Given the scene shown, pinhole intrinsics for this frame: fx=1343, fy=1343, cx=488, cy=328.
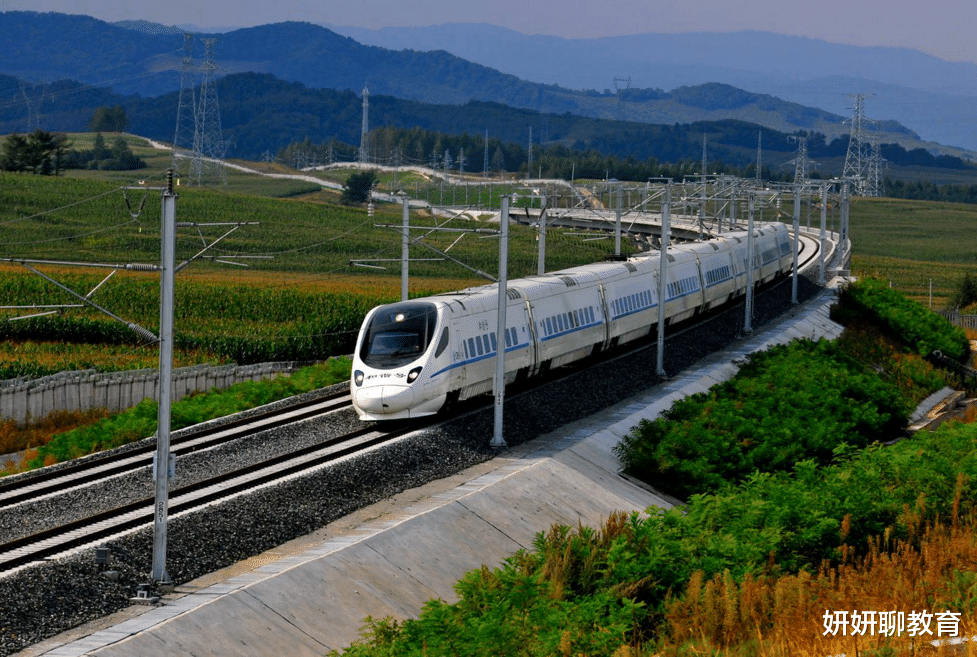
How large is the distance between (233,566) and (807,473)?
45.5ft

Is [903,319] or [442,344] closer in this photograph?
[442,344]

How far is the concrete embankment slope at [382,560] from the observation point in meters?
18.4

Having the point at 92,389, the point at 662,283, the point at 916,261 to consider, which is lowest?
the point at 916,261

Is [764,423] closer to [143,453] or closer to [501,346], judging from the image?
[501,346]

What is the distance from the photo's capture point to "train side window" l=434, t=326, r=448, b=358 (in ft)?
102

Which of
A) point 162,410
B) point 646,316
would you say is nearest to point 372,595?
point 162,410

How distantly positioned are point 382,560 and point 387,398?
839 cm

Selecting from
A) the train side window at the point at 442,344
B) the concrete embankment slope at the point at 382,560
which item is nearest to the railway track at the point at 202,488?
the train side window at the point at 442,344

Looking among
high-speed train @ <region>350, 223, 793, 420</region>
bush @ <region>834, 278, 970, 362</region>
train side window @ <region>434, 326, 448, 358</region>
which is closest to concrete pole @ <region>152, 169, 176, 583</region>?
high-speed train @ <region>350, 223, 793, 420</region>

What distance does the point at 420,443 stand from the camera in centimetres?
2981

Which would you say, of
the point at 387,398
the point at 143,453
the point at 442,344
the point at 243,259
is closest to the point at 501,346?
the point at 442,344

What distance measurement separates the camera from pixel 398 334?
103 feet

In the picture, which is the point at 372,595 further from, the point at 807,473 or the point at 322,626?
the point at 807,473

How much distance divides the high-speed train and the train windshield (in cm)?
3
